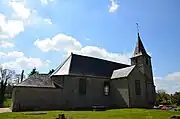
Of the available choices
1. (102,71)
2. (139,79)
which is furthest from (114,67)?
(139,79)

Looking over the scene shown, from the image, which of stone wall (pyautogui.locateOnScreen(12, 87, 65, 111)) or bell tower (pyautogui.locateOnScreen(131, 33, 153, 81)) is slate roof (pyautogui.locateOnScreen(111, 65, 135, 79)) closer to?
bell tower (pyautogui.locateOnScreen(131, 33, 153, 81))

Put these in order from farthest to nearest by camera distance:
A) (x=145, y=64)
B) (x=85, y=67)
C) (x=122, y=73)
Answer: (x=145, y=64), (x=85, y=67), (x=122, y=73)

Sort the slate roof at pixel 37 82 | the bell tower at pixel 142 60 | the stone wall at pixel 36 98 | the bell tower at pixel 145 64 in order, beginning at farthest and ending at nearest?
1. the bell tower at pixel 142 60
2. the bell tower at pixel 145 64
3. the slate roof at pixel 37 82
4. the stone wall at pixel 36 98

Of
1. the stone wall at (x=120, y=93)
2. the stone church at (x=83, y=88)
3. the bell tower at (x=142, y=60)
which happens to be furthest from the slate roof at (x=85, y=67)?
the bell tower at (x=142, y=60)

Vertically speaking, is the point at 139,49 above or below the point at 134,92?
above

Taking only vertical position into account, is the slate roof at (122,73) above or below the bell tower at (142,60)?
below

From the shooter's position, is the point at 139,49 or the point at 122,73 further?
the point at 139,49

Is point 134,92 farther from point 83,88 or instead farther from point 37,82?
point 37,82

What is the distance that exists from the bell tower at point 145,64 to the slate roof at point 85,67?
4596mm

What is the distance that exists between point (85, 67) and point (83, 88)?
3.83 m

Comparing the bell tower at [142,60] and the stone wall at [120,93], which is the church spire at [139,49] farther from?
the stone wall at [120,93]

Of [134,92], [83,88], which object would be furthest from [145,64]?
[83,88]

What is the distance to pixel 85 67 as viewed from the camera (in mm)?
32031

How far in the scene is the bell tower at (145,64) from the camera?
34.7m
